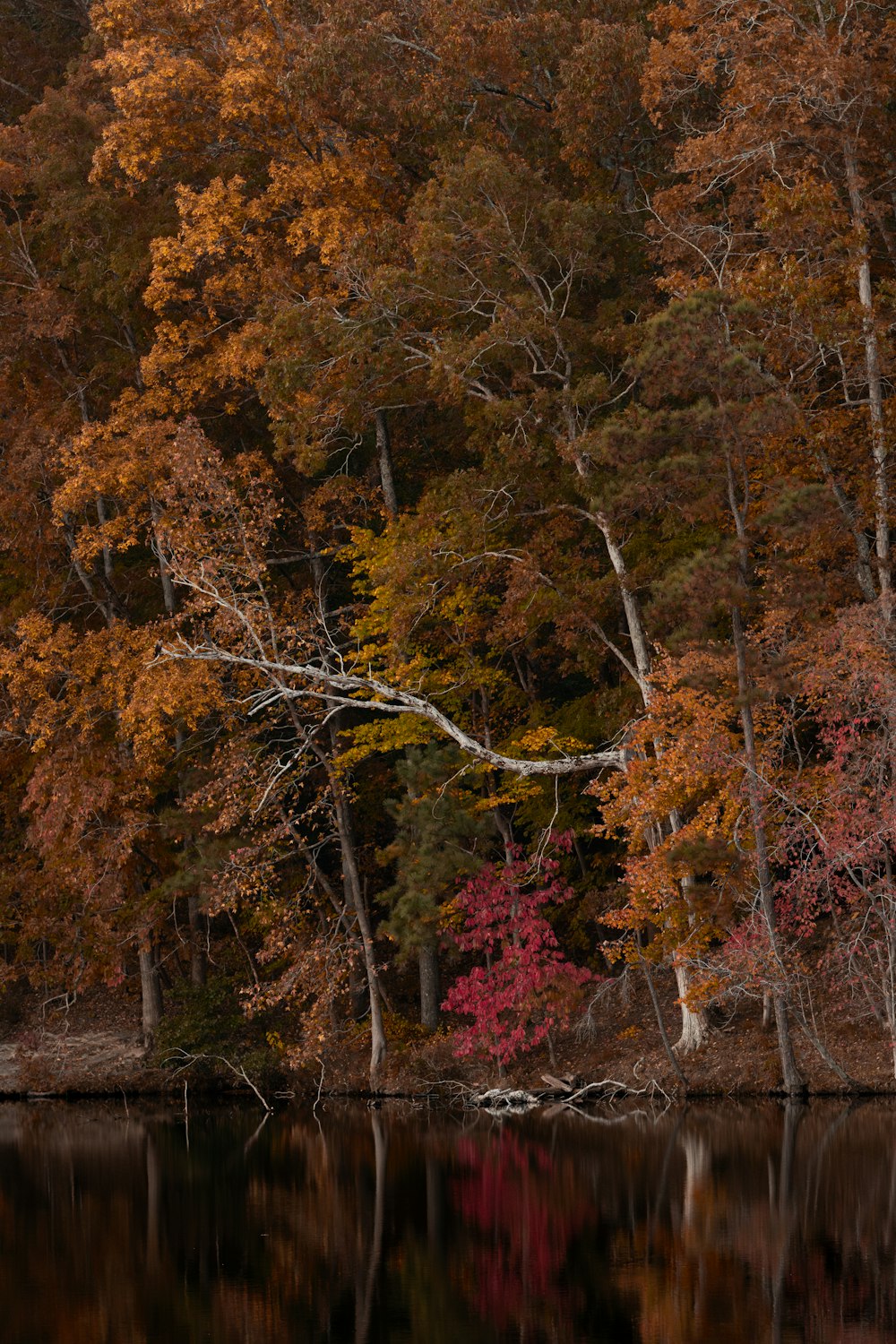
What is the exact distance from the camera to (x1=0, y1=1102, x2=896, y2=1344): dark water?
1031 centimetres

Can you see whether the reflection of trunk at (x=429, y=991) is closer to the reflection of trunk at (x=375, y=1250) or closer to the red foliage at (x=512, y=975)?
the red foliage at (x=512, y=975)

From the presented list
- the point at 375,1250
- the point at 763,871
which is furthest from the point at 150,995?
the point at 375,1250

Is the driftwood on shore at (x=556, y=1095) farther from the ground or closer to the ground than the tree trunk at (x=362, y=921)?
closer to the ground

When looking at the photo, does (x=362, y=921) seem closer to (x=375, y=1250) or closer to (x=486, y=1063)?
(x=486, y=1063)

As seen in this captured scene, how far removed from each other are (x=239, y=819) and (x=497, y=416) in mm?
7223

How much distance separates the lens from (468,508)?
2255cm

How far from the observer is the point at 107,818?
25.7 m

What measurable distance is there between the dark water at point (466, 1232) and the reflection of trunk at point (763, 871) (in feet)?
2.28

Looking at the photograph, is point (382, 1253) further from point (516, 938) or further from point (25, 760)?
point (25, 760)

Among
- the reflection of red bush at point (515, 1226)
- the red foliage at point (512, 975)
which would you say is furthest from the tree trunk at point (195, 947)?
the reflection of red bush at point (515, 1226)

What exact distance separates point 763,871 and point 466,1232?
731 centimetres

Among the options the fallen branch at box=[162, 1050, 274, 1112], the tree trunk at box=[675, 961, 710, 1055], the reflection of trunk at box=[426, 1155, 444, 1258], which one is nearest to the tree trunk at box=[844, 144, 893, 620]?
the tree trunk at box=[675, 961, 710, 1055]

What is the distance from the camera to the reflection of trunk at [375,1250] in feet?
34.0

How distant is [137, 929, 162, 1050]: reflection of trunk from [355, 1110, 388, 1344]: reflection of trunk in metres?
6.99
